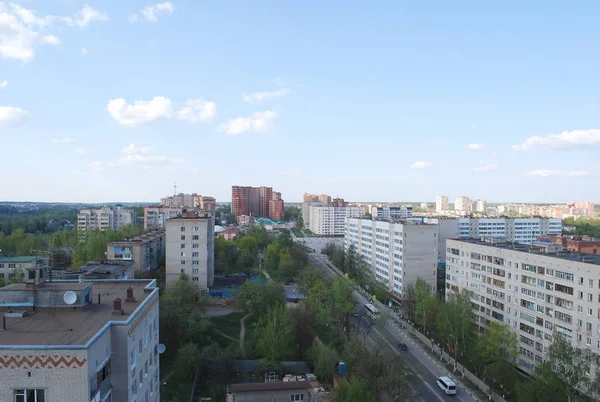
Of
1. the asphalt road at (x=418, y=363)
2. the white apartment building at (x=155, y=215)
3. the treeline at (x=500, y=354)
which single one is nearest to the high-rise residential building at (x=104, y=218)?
the white apartment building at (x=155, y=215)

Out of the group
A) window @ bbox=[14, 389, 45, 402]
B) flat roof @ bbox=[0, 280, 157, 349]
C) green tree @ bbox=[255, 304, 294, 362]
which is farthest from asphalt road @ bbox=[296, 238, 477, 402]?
window @ bbox=[14, 389, 45, 402]

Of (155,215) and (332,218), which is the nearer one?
(155,215)

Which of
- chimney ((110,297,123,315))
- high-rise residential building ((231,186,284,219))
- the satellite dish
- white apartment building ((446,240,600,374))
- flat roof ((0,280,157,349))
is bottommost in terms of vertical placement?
white apartment building ((446,240,600,374))

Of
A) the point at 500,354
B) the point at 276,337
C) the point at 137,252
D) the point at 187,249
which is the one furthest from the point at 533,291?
the point at 137,252

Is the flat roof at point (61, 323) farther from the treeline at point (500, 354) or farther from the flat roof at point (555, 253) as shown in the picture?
the flat roof at point (555, 253)

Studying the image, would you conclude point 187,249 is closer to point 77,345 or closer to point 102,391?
point 102,391

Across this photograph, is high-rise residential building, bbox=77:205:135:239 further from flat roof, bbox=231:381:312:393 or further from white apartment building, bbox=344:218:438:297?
flat roof, bbox=231:381:312:393
